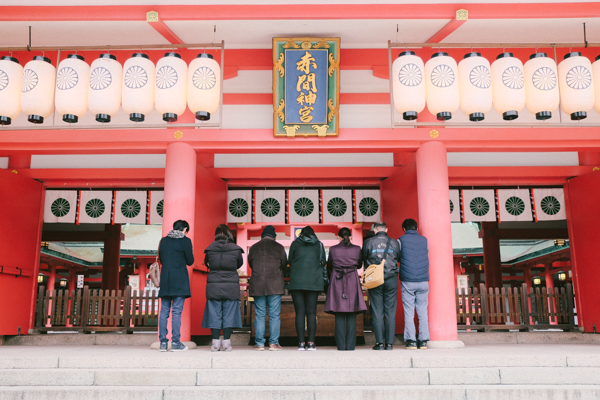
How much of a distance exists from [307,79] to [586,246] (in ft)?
19.3

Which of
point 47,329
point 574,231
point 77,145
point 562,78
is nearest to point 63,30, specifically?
point 77,145

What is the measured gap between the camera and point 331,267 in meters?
6.57

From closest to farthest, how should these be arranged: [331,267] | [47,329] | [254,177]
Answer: [331,267] → [47,329] → [254,177]

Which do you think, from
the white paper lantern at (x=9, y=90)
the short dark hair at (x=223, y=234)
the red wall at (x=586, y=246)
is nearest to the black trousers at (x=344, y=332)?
the short dark hair at (x=223, y=234)

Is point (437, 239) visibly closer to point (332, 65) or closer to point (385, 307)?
point (385, 307)

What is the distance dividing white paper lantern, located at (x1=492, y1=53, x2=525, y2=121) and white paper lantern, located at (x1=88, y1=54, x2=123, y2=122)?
4253mm

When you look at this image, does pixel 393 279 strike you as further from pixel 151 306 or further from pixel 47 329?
pixel 47 329

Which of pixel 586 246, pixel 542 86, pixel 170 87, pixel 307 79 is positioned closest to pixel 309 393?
pixel 170 87

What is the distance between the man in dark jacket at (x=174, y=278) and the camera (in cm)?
598

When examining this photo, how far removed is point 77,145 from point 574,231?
27.8ft

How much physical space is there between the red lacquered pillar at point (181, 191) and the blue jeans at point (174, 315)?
594mm

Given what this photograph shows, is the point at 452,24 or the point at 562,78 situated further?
the point at 452,24

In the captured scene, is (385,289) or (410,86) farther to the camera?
(385,289)

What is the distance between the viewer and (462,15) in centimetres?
618
